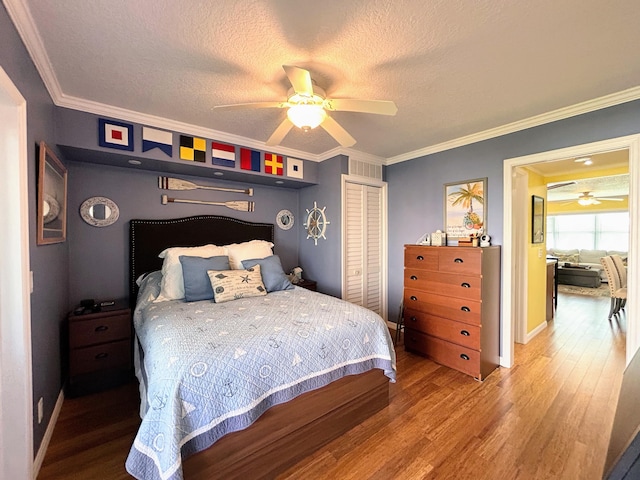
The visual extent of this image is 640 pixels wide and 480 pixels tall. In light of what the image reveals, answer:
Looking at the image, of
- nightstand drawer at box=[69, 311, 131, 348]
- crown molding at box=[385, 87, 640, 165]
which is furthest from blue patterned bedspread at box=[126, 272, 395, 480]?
crown molding at box=[385, 87, 640, 165]

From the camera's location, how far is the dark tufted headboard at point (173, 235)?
2.77 m

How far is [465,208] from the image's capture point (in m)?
3.00

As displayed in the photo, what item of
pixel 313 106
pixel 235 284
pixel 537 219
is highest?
pixel 313 106

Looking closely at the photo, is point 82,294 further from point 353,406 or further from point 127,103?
point 353,406

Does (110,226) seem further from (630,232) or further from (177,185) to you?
(630,232)

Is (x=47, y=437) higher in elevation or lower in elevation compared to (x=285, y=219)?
lower

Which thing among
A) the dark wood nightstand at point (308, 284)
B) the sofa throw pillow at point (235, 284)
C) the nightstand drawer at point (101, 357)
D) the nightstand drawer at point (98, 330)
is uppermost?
the sofa throw pillow at point (235, 284)

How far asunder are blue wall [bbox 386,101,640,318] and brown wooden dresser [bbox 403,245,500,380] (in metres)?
0.48

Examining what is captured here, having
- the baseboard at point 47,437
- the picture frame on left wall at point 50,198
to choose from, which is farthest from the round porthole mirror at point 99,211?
the baseboard at point 47,437

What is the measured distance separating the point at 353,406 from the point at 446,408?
31.3 inches

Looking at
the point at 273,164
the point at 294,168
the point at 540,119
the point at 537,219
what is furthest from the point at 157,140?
the point at 537,219

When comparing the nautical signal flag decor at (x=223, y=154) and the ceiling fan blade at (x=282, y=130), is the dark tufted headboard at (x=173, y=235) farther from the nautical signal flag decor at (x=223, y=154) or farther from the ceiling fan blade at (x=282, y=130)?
the ceiling fan blade at (x=282, y=130)

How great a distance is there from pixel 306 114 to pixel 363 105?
1.20ft

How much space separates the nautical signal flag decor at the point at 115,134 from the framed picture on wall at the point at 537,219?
4.55 metres
